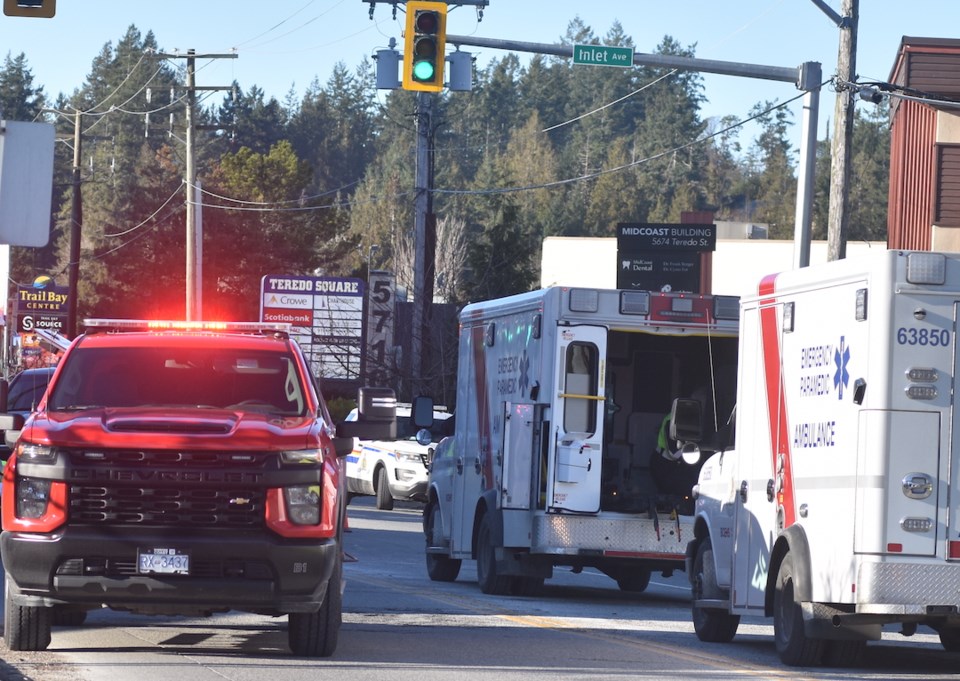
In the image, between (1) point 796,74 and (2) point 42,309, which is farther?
(2) point 42,309

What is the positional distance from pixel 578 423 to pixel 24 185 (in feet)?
19.9

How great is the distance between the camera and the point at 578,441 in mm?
16438

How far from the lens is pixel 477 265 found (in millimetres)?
47688

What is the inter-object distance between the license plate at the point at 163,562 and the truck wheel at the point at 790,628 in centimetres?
394

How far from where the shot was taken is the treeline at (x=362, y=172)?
84500 mm

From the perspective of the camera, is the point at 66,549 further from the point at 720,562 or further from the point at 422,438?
the point at 422,438

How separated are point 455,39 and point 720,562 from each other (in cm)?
955

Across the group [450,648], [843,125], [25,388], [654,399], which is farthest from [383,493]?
[450,648]

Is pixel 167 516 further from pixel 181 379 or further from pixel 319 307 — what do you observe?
pixel 319 307

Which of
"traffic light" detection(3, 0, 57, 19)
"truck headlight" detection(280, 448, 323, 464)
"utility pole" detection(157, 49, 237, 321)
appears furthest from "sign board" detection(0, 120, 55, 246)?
"utility pole" detection(157, 49, 237, 321)

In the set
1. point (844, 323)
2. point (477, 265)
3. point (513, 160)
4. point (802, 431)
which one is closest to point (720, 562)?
point (802, 431)

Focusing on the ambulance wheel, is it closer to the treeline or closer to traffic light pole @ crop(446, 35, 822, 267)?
traffic light pole @ crop(446, 35, 822, 267)

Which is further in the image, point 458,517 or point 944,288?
point 458,517

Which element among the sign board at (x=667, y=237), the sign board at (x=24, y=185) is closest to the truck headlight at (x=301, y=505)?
the sign board at (x=24, y=185)
